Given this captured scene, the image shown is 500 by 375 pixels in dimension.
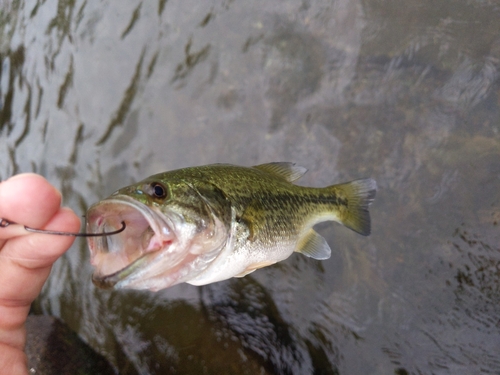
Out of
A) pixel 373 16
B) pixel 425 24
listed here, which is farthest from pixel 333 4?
pixel 425 24

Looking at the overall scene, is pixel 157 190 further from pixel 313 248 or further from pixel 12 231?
pixel 313 248

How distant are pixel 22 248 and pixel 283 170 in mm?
1839

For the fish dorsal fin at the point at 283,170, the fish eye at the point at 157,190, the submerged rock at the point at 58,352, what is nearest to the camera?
the fish eye at the point at 157,190

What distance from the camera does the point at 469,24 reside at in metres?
3.13

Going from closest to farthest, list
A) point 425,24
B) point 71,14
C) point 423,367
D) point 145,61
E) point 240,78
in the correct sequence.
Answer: point 423,367 < point 425,24 < point 240,78 < point 145,61 < point 71,14

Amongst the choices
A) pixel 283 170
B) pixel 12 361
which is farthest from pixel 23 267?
pixel 283 170

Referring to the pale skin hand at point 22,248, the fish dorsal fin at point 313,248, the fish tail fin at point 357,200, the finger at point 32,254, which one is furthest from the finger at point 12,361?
the fish tail fin at point 357,200

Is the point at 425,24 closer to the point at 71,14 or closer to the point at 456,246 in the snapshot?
the point at 456,246

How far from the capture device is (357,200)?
9.17ft

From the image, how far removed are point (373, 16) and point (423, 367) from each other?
3291mm

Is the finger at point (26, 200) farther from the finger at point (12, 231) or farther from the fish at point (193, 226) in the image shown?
the fish at point (193, 226)

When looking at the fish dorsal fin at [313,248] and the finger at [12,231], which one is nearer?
the finger at [12,231]

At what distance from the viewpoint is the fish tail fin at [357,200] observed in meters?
2.79

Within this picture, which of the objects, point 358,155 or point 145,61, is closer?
point 358,155
